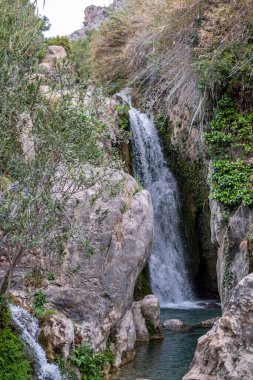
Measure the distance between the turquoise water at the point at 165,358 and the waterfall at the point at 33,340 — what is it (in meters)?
1.59

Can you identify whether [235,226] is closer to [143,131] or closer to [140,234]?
[140,234]

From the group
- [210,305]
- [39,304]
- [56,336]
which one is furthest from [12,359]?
[210,305]

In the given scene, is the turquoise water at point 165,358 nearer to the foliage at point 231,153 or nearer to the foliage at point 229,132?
the foliage at point 231,153

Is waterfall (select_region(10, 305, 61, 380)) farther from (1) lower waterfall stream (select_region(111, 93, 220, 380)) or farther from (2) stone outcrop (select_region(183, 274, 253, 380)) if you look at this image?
(1) lower waterfall stream (select_region(111, 93, 220, 380))

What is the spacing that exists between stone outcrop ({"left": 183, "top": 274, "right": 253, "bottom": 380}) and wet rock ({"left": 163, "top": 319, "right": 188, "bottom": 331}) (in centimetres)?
507

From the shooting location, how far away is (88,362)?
9.27 m

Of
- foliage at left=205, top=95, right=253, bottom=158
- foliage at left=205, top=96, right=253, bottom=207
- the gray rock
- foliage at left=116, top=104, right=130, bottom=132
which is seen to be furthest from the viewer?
foliage at left=116, top=104, right=130, bottom=132

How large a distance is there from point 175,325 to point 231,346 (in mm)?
5696

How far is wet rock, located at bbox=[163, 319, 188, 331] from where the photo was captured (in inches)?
549

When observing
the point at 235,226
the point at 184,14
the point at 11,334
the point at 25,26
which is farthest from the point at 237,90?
the point at 11,334

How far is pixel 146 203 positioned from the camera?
1227 cm

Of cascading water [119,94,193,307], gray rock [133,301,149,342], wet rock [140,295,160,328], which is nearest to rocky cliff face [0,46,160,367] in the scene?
gray rock [133,301,149,342]

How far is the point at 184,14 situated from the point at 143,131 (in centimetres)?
582

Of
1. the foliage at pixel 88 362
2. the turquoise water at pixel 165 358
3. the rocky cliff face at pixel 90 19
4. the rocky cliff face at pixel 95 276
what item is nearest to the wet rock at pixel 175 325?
the turquoise water at pixel 165 358
